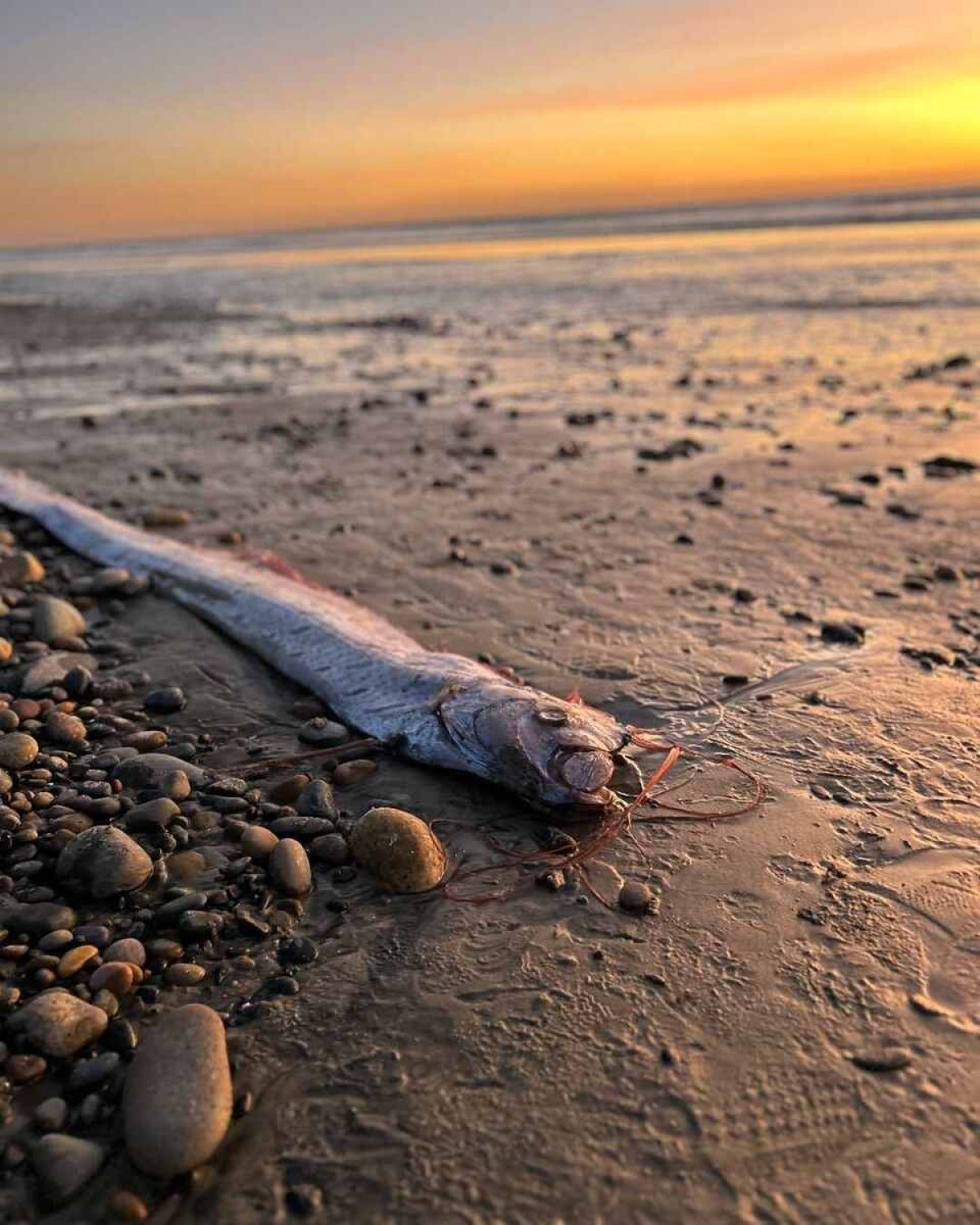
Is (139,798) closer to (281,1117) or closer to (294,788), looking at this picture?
(294,788)

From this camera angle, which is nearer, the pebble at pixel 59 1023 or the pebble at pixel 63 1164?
the pebble at pixel 63 1164

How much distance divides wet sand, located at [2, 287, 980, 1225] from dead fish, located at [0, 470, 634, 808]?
178 mm

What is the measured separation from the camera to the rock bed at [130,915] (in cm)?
255

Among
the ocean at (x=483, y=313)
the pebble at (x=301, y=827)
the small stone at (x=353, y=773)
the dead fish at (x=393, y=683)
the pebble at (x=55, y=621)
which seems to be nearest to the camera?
the pebble at (x=301, y=827)

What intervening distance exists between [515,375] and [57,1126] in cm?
1385

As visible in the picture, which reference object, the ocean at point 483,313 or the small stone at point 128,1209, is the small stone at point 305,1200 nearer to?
the small stone at point 128,1209

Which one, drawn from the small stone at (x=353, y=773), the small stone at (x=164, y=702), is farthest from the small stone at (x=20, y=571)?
the small stone at (x=353, y=773)

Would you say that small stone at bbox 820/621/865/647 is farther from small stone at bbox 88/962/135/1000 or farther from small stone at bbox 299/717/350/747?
small stone at bbox 88/962/135/1000

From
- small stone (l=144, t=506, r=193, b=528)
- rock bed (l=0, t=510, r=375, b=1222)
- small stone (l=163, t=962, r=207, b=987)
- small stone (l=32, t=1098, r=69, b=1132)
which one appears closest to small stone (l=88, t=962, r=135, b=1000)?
rock bed (l=0, t=510, r=375, b=1222)

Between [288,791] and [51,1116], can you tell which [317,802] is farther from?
[51,1116]

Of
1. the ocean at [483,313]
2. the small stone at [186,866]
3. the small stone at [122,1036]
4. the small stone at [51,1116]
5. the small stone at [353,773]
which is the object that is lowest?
the ocean at [483,313]

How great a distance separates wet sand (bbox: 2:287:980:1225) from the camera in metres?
2.48

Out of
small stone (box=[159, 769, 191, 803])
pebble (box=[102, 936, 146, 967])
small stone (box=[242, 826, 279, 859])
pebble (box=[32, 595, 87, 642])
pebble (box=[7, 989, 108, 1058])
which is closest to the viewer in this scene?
pebble (box=[7, 989, 108, 1058])

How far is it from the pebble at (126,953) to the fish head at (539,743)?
1521 mm
